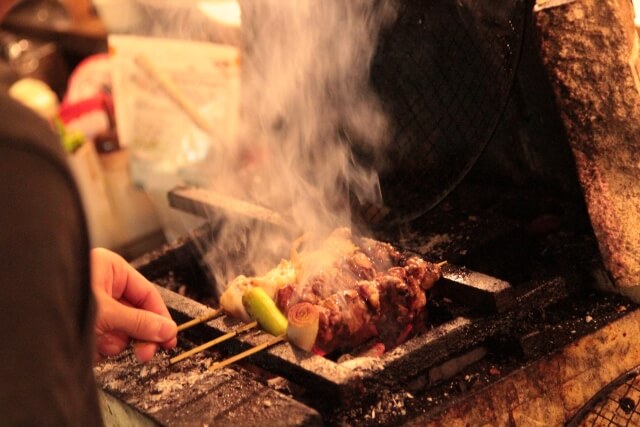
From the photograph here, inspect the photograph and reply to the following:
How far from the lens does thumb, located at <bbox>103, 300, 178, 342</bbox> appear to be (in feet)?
9.80

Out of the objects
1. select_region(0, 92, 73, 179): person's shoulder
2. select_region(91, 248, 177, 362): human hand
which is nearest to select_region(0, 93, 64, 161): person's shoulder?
select_region(0, 92, 73, 179): person's shoulder

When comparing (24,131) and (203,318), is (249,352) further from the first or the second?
(24,131)

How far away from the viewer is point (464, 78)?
380cm

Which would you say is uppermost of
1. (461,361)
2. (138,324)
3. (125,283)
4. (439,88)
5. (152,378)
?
(439,88)

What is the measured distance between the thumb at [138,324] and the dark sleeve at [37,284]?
1.20m

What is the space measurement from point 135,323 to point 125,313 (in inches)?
2.3

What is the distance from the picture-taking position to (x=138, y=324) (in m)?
3.02

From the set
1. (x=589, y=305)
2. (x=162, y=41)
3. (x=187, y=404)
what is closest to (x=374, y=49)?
(x=589, y=305)

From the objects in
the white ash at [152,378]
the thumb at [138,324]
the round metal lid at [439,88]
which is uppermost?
the round metal lid at [439,88]

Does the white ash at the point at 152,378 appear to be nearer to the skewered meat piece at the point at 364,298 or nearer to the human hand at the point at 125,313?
the human hand at the point at 125,313

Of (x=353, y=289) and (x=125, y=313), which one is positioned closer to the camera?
(x=125, y=313)

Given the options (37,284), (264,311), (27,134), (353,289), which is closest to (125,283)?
(264,311)

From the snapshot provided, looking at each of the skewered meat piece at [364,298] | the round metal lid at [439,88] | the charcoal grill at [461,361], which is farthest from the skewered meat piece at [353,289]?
the round metal lid at [439,88]

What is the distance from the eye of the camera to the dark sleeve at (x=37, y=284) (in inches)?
65.7
